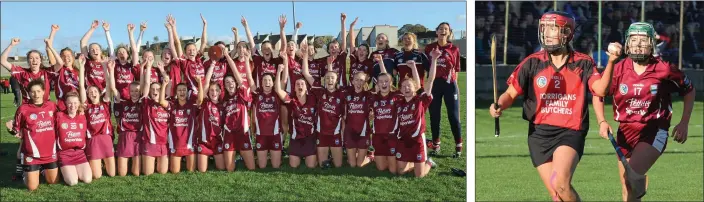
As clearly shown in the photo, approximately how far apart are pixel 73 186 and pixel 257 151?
182cm

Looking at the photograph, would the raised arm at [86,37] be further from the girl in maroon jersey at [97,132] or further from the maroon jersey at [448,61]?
the maroon jersey at [448,61]

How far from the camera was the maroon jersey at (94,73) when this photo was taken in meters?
7.25

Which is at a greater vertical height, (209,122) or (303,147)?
(209,122)

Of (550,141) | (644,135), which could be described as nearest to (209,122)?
(550,141)

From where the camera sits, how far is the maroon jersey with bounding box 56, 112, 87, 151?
6750mm

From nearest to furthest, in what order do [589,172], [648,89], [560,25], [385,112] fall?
[560,25] → [648,89] → [385,112] → [589,172]

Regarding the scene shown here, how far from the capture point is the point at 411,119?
680cm

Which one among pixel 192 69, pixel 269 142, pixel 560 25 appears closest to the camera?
pixel 560 25

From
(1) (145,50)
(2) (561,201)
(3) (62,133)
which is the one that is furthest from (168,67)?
(2) (561,201)

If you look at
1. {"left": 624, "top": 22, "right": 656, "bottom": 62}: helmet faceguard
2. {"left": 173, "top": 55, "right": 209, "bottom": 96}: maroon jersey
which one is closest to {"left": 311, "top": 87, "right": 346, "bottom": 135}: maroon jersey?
{"left": 173, "top": 55, "right": 209, "bottom": 96}: maroon jersey

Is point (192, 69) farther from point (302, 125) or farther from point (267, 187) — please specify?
point (267, 187)

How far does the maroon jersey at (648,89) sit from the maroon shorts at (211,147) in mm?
3986

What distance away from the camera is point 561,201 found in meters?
4.71

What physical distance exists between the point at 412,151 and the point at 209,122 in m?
2.12
